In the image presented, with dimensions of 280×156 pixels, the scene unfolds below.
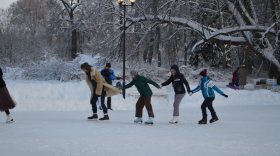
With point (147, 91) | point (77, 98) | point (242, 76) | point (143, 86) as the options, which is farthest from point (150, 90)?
point (242, 76)

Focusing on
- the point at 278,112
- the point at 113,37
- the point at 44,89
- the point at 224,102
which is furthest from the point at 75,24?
the point at 278,112

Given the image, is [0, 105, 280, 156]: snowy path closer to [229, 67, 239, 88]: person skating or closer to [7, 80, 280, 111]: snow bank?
[7, 80, 280, 111]: snow bank

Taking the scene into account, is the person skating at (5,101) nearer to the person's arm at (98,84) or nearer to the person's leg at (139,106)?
the person's arm at (98,84)

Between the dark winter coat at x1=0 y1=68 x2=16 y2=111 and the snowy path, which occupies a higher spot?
the dark winter coat at x1=0 y1=68 x2=16 y2=111

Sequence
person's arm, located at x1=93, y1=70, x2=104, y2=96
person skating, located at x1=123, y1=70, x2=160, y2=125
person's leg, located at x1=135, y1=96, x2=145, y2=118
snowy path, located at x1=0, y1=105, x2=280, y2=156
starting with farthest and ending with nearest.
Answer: person's arm, located at x1=93, y1=70, x2=104, y2=96
person's leg, located at x1=135, y1=96, x2=145, y2=118
person skating, located at x1=123, y1=70, x2=160, y2=125
snowy path, located at x1=0, y1=105, x2=280, y2=156

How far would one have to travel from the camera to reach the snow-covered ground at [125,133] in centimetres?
788

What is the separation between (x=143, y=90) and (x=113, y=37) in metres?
14.4

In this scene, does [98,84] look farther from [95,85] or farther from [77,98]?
[77,98]

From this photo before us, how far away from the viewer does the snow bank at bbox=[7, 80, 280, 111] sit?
56.0 ft

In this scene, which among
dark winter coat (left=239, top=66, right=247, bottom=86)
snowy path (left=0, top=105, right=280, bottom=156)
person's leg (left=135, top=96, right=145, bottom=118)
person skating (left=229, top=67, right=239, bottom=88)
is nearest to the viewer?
snowy path (left=0, top=105, right=280, bottom=156)

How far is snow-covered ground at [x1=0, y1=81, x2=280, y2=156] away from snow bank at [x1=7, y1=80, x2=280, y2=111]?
38mm

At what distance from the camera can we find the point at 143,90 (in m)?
12.2

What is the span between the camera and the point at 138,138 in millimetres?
9336

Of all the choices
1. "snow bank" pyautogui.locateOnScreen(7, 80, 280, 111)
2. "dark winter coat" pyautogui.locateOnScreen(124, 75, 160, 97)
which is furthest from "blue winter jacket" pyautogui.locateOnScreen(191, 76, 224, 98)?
"snow bank" pyautogui.locateOnScreen(7, 80, 280, 111)
